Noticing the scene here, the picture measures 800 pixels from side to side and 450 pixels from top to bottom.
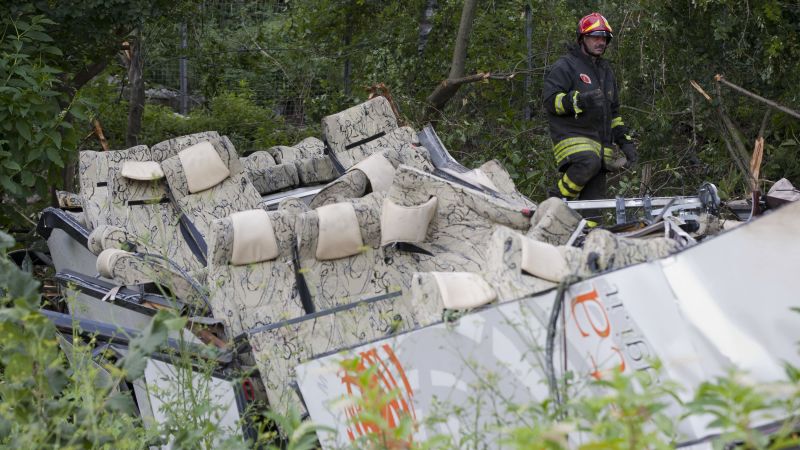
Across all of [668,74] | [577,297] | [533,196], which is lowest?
[533,196]

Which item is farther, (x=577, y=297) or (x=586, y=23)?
(x=586, y=23)

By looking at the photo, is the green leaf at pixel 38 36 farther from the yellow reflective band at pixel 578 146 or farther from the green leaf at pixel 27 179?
the yellow reflective band at pixel 578 146

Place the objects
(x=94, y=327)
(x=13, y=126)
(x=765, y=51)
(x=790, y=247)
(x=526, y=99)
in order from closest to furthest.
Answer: (x=790, y=247)
(x=94, y=327)
(x=13, y=126)
(x=765, y=51)
(x=526, y=99)

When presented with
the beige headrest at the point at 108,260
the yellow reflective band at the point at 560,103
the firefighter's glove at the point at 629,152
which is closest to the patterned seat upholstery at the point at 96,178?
the beige headrest at the point at 108,260

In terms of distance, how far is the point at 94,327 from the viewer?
17.9 ft

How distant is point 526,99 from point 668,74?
1.41 meters

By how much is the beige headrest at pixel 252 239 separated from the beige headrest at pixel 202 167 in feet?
4.82

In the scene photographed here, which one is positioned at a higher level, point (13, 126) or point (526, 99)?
point (13, 126)

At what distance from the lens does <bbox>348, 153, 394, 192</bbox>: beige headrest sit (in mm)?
6823

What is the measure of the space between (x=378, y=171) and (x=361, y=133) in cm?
136

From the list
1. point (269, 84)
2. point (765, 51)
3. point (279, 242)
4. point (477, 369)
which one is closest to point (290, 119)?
point (269, 84)

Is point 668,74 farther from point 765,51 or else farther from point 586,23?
→ point 586,23

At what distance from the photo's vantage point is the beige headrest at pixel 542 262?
4.26 meters

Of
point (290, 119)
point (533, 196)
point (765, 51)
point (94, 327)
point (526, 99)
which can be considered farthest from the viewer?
point (290, 119)
